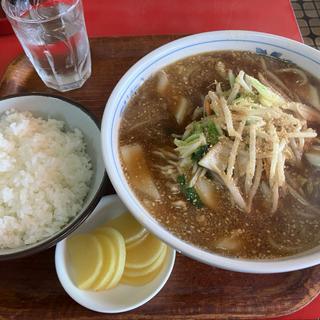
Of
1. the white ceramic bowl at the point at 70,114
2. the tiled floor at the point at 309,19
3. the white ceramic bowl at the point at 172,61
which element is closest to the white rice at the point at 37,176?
the white ceramic bowl at the point at 70,114

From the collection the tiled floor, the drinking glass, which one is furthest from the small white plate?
the tiled floor

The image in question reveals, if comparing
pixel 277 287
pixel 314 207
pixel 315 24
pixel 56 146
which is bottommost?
pixel 315 24

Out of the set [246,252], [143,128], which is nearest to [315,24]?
[143,128]

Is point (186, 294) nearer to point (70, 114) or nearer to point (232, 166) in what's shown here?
point (232, 166)

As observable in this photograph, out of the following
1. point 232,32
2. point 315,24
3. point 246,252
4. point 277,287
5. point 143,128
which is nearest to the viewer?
point 246,252

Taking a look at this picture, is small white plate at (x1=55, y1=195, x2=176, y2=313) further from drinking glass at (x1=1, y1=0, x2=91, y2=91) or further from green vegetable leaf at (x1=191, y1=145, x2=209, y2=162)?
drinking glass at (x1=1, y1=0, x2=91, y2=91)

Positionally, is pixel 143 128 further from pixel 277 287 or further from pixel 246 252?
pixel 277 287
